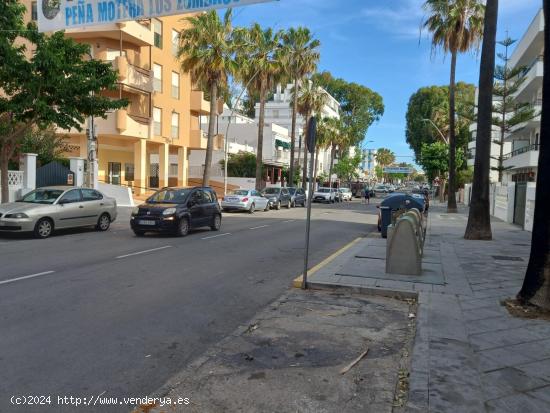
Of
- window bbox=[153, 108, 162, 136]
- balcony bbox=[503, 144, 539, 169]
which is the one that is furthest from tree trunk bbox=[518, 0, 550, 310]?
window bbox=[153, 108, 162, 136]

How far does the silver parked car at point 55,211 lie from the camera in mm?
13469

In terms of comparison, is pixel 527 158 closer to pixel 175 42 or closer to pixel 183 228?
pixel 175 42

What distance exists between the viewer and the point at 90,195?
1595 cm

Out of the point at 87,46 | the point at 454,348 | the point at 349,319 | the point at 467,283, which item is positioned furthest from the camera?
the point at 87,46

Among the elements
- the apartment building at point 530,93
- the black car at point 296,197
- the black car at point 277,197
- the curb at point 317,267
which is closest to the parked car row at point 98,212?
the curb at point 317,267

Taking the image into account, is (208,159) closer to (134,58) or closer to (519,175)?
(134,58)

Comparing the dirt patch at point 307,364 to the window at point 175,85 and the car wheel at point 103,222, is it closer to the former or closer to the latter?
the car wheel at point 103,222

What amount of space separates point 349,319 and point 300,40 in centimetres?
3799

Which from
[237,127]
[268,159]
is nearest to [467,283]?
[268,159]

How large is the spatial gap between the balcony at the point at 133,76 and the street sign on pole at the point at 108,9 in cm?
1714

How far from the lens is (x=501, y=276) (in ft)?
29.9

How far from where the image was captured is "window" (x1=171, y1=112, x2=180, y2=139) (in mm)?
35781

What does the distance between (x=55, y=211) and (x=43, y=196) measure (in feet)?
3.10

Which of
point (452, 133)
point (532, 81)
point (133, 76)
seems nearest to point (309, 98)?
point (532, 81)
